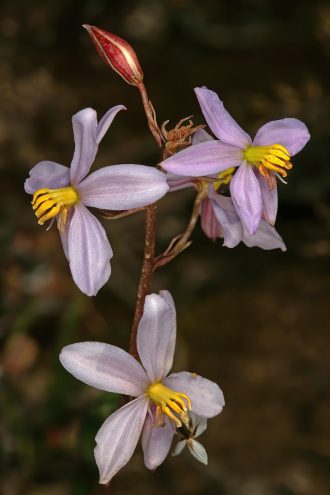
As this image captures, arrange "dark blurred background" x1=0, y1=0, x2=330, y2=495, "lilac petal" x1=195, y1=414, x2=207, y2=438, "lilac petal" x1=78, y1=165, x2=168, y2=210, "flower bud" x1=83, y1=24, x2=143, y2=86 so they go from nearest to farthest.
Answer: "lilac petal" x1=78, y1=165, x2=168, y2=210 < "flower bud" x1=83, y1=24, x2=143, y2=86 < "lilac petal" x1=195, y1=414, x2=207, y2=438 < "dark blurred background" x1=0, y1=0, x2=330, y2=495

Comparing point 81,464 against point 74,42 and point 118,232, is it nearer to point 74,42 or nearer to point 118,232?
point 118,232

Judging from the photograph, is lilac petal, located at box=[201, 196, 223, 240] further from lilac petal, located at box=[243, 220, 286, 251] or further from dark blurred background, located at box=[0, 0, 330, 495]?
dark blurred background, located at box=[0, 0, 330, 495]

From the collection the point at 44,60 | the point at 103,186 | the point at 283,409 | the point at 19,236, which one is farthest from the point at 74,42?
the point at 103,186

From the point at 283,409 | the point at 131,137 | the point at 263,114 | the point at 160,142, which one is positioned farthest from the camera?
the point at 131,137

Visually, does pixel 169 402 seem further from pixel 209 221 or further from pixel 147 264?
pixel 209 221

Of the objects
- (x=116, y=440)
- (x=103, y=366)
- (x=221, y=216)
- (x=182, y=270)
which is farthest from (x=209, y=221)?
(x=182, y=270)

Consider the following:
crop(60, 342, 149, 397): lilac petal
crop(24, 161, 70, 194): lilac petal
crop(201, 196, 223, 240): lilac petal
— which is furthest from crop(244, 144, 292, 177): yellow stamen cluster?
crop(60, 342, 149, 397): lilac petal
